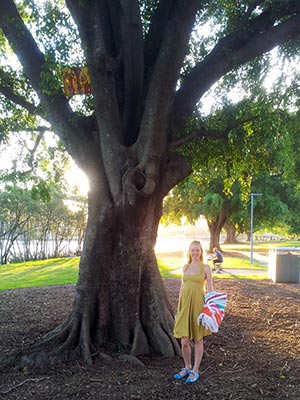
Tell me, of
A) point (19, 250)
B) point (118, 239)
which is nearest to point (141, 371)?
point (118, 239)

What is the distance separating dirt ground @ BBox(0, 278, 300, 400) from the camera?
14.1 ft

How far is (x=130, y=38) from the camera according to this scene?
5.21 metres

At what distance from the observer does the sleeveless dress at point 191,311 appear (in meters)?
4.72

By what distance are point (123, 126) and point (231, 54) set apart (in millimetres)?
1783

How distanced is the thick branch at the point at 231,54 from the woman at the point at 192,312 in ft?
7.02

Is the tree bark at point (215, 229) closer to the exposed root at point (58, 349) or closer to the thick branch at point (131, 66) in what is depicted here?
the thick branch at point (131, 66)

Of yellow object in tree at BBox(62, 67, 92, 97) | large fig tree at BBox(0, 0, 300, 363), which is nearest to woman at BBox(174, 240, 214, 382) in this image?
large fig tree at BBox(0, 0, 300, 363)

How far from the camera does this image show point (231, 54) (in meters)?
5.68

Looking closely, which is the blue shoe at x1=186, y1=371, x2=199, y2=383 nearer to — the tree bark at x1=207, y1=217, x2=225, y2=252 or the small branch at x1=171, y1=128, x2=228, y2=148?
the small branch at x1=171, y1=128, x2=228, y2=148

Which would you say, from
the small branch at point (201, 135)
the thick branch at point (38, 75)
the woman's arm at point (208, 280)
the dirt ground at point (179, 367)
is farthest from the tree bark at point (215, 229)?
the woman's arm at point (208, 280)

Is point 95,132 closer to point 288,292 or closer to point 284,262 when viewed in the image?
point 288,292

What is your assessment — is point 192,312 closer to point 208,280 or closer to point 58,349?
point 208,280

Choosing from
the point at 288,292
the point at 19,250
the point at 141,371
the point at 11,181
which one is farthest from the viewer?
the point at 19,250

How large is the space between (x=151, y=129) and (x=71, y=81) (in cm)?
147
